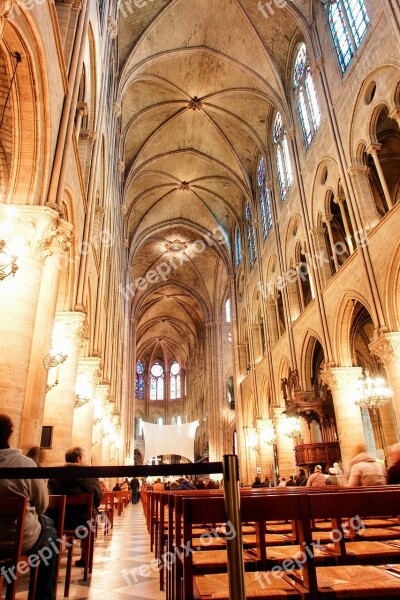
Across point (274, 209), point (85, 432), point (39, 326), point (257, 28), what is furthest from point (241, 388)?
point (39, 326)

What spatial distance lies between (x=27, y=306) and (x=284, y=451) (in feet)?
49.1

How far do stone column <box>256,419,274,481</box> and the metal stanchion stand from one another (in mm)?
19461

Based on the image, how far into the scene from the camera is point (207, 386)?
121 ft

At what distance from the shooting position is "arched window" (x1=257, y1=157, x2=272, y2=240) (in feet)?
70.4

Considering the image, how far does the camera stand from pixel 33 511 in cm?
279

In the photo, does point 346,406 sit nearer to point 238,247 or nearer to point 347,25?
point 347,25

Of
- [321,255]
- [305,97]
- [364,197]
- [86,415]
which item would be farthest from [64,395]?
[305,97]

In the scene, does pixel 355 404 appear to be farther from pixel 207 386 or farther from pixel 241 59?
pixel 207 386

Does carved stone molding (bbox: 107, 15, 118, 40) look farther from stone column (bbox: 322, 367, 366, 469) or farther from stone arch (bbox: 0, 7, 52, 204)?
stone column (bbox: 322, 367, 366, 469)

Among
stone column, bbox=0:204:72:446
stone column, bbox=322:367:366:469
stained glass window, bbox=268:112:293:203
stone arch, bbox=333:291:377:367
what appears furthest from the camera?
stained glass window, bbox=268:112:293:203

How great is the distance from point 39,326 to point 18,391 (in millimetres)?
1432

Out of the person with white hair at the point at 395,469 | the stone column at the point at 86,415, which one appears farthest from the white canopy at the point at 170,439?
the person with white hair at the point at 395,469

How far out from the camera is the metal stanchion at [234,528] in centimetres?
155

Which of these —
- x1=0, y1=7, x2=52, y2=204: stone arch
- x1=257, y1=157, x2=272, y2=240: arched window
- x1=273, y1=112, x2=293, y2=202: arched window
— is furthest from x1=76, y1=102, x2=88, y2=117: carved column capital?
x1=257, y1=157, x2=272, y2=240: arched window
